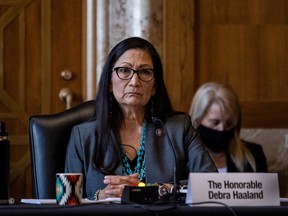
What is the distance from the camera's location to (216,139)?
13.0ft

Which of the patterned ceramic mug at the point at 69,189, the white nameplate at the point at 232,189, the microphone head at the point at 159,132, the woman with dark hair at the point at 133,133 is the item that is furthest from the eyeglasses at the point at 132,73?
the white nameplate at the point at 232,189

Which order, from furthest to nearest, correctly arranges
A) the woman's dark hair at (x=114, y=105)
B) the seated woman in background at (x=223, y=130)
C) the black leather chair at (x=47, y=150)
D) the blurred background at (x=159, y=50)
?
the blurred background at (x=159, y=50) < the seated woman in background at (x=223, y=130) < the woman's dark hair at (x=114, y=105) < the black leather chair at (x=47, y=150)

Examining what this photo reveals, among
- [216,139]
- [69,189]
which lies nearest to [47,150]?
[69,189]

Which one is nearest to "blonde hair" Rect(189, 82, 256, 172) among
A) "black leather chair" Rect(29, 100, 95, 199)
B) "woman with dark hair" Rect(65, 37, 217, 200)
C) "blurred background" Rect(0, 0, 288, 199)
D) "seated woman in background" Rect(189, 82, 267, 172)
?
"seated woman in background" Rect(189, 82, 267, 172)

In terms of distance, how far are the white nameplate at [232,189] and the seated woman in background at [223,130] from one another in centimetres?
181

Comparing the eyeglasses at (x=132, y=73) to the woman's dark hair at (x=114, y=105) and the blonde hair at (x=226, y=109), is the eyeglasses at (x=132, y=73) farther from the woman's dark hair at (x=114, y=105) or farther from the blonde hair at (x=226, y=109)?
the blonde hair at (x=226, y=109)

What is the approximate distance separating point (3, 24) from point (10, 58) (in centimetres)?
21

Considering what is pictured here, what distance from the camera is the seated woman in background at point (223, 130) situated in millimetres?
3934

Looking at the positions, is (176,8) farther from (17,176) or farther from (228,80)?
(17,176)

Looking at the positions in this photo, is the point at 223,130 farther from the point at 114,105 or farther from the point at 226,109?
the point at 114,105

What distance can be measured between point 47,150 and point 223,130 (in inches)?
53.1

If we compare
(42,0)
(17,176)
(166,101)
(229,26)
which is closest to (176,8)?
(229,26)

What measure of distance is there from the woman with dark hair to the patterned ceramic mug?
2.27ft

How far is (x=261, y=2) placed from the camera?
15.7 feet
